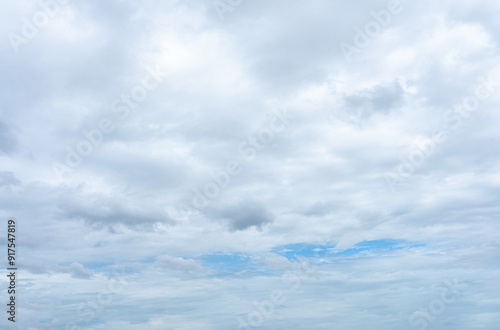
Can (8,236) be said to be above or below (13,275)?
above

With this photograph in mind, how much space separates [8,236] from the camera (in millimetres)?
84500

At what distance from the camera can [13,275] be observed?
88938 millimetres

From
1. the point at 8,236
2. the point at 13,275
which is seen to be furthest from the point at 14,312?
the point at 8,236

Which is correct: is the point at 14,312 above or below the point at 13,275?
below

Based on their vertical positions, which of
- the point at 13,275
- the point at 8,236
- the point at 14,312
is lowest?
the point at 14,312

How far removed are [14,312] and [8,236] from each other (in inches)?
933

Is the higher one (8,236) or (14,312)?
(8,236)

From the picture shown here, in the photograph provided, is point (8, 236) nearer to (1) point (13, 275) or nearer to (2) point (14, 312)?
(1) point (13, 275)

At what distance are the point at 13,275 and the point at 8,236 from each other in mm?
13558

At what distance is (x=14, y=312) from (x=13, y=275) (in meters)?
10.7

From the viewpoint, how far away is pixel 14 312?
88375 millimetres
